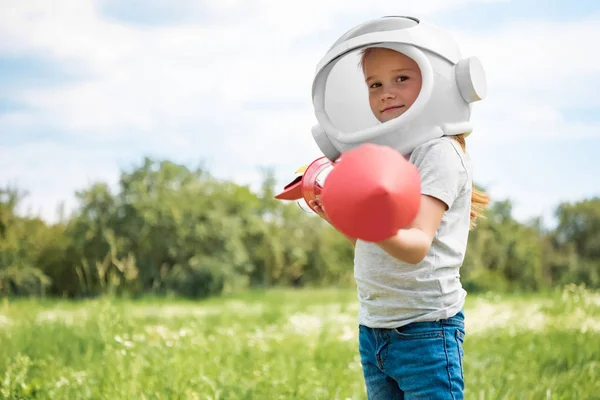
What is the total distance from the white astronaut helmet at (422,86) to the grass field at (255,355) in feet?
5.20

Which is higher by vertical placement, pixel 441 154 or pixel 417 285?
pixel 441 154

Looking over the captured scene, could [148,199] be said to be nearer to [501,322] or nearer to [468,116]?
[501,322]

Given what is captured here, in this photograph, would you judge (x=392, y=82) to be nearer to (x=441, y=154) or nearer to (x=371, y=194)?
(x=441, y=154)

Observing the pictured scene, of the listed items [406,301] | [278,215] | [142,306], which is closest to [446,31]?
[406,301]

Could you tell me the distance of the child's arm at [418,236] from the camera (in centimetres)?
186

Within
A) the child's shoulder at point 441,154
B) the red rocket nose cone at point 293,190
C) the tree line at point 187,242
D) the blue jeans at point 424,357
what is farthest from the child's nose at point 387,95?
the tree line at point 187,242

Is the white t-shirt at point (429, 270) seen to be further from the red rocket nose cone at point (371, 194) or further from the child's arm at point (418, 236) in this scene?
the red rocket nose cone at point (371, 194)

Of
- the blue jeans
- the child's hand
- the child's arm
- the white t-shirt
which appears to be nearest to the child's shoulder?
the white t-shirt

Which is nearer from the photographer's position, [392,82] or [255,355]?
[392,82]

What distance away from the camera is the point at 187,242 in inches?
396

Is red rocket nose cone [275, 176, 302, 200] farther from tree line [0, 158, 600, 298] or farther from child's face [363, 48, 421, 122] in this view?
tree line [0, 158, 600, 298]

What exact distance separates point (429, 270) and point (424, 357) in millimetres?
280

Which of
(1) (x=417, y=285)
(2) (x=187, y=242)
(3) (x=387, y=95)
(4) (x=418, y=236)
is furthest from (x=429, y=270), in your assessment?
(2) (x=187, y=242)

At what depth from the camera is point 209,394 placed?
3.46m
